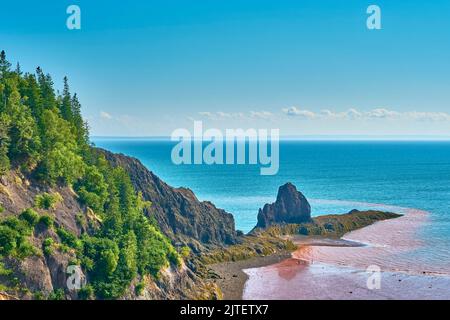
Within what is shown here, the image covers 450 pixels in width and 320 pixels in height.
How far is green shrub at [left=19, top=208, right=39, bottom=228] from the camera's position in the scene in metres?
54.7

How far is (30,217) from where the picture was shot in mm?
54969

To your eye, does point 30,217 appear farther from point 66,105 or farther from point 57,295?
point 66,105

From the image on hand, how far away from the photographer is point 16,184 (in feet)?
192

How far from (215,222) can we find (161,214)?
40.9 feet

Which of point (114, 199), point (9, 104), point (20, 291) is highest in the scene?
point (9, 104)

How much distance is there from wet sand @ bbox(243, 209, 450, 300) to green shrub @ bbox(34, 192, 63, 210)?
32.0m

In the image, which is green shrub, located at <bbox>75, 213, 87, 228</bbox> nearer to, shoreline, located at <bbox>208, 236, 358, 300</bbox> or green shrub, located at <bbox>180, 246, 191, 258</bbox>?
shoreline, located at <bbox>208, 236, 358, 300</bbox>

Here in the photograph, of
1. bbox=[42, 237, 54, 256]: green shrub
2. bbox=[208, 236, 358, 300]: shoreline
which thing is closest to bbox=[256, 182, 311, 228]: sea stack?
bbox=[208, 236, 358, 300]: shoreline

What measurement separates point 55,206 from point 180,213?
45828 mm

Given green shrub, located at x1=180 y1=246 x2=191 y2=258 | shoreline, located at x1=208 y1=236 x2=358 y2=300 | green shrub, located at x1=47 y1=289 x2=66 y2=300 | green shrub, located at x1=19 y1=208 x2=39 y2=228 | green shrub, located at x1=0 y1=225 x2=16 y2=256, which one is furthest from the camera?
green shrub, located at x1=180 y1=246 x2=191 y2=258

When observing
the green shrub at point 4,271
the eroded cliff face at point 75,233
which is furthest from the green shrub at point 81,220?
the green shrub at point 4,271

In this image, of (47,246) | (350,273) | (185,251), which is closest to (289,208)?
(350,273)

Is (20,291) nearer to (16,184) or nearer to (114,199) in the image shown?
(16,184)

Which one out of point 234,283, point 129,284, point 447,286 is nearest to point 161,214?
point 234,283
